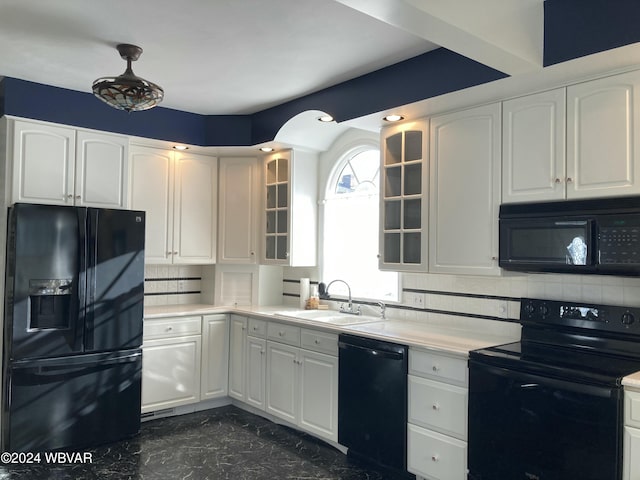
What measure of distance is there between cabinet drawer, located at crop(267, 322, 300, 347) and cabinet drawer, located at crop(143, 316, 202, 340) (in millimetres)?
676

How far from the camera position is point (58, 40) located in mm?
2887

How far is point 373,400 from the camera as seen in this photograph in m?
3.19

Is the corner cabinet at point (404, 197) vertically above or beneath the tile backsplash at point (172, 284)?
above

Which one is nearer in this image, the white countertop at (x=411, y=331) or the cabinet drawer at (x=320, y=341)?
the white countertop at (x=411, y=331)

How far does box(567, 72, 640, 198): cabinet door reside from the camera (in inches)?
94.1

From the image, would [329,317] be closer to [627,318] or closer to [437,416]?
[437,416]

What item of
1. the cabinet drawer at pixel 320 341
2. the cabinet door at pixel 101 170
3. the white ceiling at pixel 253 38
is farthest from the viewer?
the cabinet door at pixel 101 170

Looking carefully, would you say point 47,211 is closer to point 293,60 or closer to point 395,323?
point 293,60

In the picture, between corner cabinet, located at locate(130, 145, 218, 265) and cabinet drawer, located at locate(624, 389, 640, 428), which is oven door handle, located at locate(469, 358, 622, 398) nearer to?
cabinet drawer, located at locate(624, 389, 640, 428)

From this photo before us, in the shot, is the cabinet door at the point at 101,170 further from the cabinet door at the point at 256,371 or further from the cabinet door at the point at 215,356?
the cabinet door at the point at 256,371

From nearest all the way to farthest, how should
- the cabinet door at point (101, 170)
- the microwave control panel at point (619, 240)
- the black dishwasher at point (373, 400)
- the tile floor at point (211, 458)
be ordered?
1. the microwave control panel at point (619, 240)
2. the black dishwasher at point (373, 400)
3. the tile floor at point (211, 458)
4. the cabinet door at point (101, 170)

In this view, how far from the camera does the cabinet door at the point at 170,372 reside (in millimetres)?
4082

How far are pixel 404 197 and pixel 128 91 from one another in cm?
175

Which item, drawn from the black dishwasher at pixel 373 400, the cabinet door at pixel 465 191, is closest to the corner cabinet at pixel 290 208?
the black dishwasher at pixel 373 400
